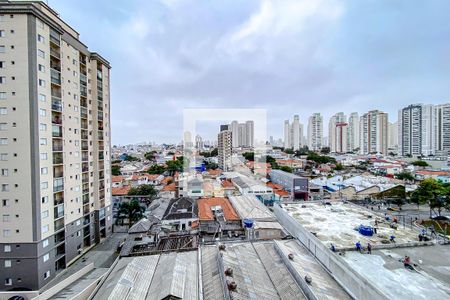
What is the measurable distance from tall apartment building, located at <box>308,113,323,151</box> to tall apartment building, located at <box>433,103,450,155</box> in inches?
1015

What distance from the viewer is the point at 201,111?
717 inches

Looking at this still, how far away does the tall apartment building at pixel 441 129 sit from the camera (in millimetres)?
44206

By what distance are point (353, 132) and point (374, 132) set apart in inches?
324

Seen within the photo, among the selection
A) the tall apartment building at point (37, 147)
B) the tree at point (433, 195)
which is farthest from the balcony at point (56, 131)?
the tree at point (433, 195)

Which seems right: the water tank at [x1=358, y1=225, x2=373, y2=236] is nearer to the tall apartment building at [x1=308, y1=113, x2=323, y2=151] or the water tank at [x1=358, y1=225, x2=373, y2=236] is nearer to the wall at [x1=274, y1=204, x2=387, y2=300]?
the wall at [x1=274, y1=204, x2=387, y2=300]

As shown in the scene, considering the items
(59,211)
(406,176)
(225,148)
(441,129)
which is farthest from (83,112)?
(441,129)

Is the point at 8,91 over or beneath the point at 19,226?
over

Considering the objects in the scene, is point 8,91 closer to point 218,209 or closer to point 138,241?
point 138,241

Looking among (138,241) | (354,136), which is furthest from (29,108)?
(354,136)


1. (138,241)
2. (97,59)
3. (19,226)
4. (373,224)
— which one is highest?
(97,59)

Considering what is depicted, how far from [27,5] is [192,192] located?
51.4 feet

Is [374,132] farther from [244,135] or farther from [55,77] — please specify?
[55,77]

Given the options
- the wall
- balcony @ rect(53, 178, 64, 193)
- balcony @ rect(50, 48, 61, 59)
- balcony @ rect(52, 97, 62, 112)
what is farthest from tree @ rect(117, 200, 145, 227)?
the wall

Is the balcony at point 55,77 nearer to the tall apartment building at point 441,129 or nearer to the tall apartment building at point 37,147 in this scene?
the tall apartment building at point 37,147
